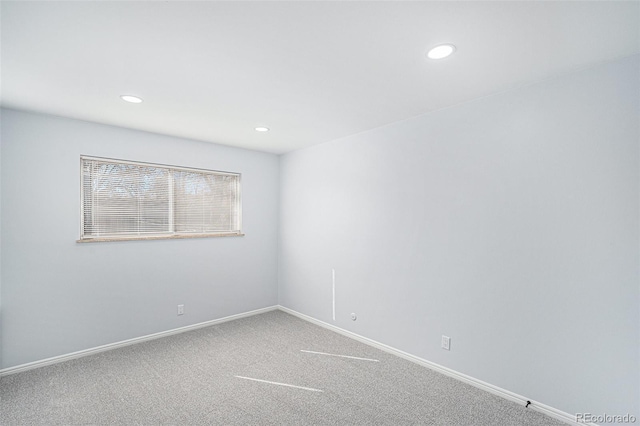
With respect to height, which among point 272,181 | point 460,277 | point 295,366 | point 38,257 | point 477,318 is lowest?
point 295,366

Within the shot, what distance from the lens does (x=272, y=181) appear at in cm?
454

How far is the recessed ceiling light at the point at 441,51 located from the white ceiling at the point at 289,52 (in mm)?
41

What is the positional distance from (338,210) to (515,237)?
6.30 feet

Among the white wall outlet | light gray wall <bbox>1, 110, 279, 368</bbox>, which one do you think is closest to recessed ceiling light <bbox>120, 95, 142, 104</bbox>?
light gray wall <bbox>1, 110, 279, 368</bbox>

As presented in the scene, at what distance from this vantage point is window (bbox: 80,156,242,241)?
10.2ft

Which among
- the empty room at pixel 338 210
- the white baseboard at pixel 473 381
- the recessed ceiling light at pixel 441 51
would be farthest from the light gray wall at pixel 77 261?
the recessed ceiling light at pixel 441 51

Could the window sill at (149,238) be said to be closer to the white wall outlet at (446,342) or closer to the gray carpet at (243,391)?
the gray carpet at (243,391)

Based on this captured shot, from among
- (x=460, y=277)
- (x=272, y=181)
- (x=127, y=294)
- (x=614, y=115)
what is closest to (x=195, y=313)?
(x=127, y=294)

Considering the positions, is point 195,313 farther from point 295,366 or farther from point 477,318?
point 477,318

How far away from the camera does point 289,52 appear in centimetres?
176

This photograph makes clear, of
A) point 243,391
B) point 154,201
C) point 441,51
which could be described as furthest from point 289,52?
point 154,201

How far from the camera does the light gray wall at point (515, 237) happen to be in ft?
6.06

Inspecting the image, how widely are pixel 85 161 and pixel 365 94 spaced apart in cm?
292

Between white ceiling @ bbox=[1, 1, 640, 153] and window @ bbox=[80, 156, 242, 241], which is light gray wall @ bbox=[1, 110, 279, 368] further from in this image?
white ceiling @ bbox=[1, 1, 640, 153]
